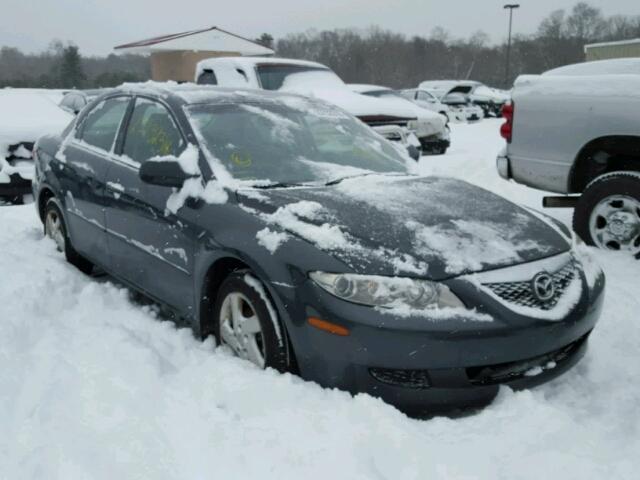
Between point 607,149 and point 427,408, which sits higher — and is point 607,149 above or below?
above

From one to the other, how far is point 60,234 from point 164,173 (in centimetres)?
221

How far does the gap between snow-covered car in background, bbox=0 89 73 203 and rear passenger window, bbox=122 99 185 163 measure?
369cm

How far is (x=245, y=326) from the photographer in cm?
307

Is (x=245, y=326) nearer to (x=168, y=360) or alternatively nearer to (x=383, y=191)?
(x=168, y=360)

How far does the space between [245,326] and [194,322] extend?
1.69 feet

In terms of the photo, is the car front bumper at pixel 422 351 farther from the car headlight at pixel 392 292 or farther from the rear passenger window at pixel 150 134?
the rear passenger window at pixel 150 134

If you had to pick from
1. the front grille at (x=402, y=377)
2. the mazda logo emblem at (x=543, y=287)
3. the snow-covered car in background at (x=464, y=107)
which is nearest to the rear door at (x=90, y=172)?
the front grille at (x=402, y=377)

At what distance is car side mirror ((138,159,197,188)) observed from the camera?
3434 mm

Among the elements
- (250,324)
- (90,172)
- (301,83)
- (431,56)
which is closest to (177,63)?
(301,83)

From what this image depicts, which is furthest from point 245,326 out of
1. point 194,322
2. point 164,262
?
point 164,262

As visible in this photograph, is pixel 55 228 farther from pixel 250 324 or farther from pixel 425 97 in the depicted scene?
pixel 425 97

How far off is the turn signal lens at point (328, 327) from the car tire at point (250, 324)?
0.23 metres

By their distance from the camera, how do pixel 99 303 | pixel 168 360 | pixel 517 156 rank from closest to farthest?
pixel 168 360, pixel 99 303, pixel 517 156

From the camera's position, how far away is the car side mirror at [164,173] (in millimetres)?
3434
